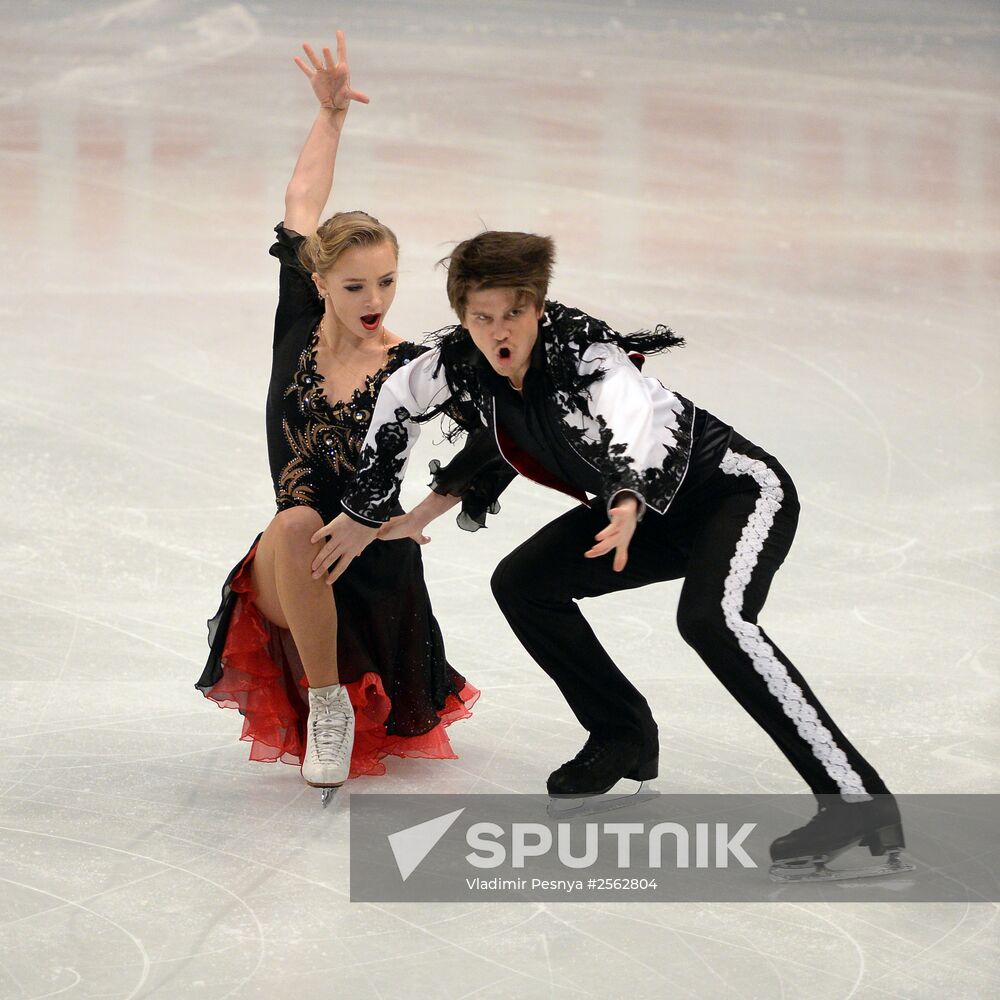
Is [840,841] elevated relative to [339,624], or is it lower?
lower

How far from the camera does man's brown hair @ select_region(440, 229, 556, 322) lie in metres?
2.49

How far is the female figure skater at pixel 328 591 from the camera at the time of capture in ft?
9.50

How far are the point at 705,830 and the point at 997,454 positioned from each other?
2.69 metres

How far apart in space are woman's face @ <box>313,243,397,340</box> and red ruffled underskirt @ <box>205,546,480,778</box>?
0.50 m

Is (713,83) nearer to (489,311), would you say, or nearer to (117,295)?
(117,295)

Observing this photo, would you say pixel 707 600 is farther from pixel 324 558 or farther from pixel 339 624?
pixel 339 624

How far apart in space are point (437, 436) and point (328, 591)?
2.43 metres

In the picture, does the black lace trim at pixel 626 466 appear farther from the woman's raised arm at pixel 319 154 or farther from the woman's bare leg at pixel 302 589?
the woman's raised arm at pixel 319 154

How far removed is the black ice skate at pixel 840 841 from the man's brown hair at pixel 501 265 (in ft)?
3.20

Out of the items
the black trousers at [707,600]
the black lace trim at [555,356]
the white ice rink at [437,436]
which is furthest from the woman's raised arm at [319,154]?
the white ice rink at [437,436]

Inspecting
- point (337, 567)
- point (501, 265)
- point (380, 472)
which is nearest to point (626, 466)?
point (501, 265)

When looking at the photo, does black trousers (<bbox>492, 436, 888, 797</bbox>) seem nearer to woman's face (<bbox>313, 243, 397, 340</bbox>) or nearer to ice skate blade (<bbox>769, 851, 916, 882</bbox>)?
ice skate blade (<bbox>769, 851, 916, 882</bbox>)

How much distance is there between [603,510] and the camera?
2.79 metres

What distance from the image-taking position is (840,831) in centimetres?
250
